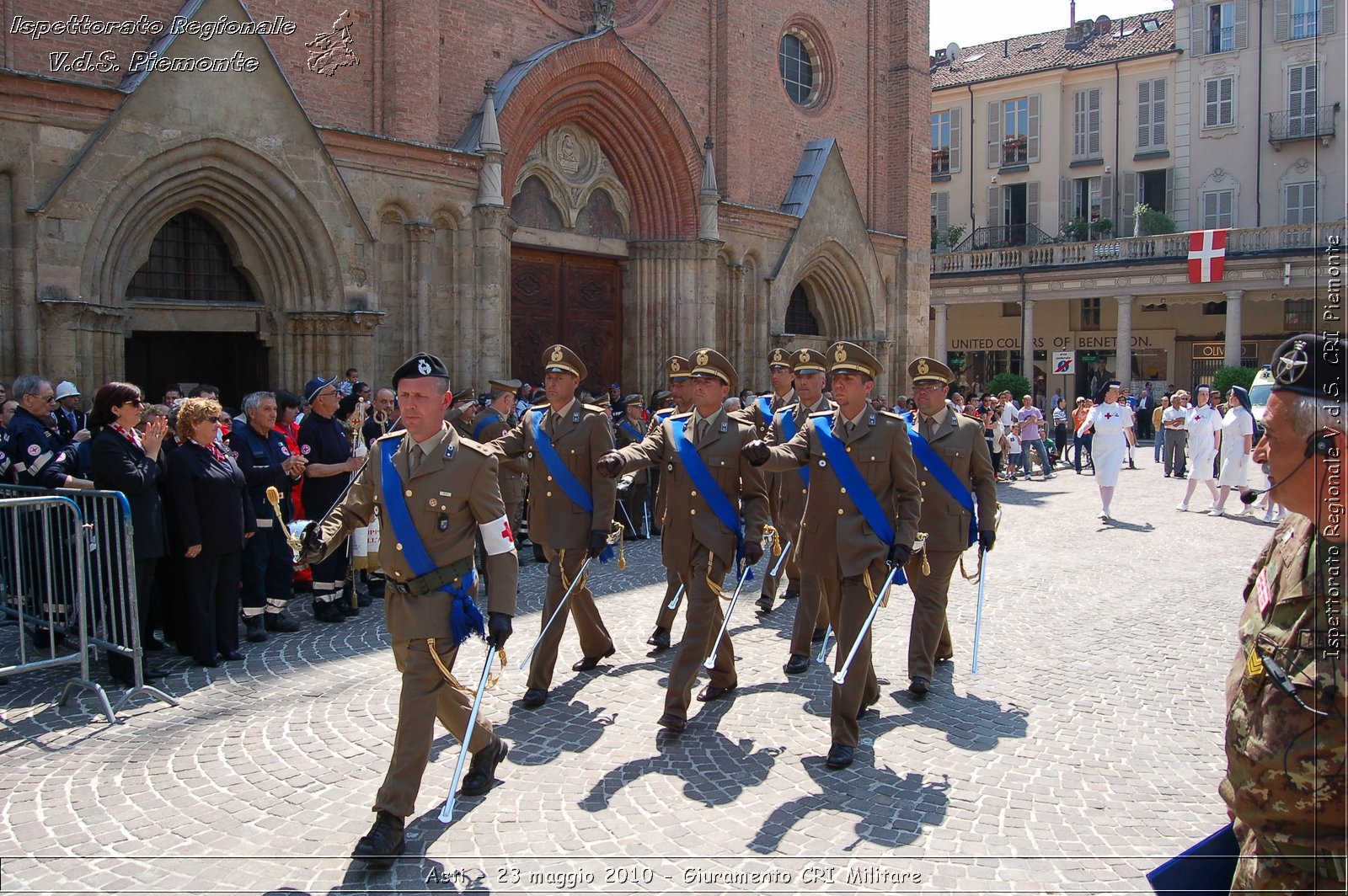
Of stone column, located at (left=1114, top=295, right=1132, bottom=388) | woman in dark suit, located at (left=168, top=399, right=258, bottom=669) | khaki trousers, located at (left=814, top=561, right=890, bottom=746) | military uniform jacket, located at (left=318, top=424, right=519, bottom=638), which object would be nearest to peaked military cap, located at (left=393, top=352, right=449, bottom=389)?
military uniform jacket, located at (left=318, top=424, right=519, bottom=638)

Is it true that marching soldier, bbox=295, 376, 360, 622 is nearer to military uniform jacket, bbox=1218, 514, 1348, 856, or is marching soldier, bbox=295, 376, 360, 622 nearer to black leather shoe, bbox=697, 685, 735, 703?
black leather shoe, bbox=697, 685, 735, 703

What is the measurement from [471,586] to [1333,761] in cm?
334

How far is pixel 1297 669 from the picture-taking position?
2.52 metres

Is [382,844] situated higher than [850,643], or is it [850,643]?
[850,643]

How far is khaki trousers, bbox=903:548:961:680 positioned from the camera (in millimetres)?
6492

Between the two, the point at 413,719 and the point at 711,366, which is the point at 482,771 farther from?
the point at 711,366

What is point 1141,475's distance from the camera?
863 inches

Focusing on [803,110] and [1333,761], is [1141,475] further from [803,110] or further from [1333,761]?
[1333,761]

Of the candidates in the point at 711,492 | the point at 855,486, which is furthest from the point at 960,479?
the point at 711,492

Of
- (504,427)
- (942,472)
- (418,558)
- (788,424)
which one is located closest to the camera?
(418,558)

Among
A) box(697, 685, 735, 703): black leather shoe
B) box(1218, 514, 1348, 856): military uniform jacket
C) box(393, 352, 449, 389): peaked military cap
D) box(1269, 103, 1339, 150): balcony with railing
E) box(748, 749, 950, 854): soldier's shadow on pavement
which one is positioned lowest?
box(748, 749, 950, 854): soldier's shadow on pavement

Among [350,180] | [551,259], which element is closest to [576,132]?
[551,259]

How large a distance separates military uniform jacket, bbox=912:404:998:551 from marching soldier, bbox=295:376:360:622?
4.68 meters

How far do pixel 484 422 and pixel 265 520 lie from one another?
202 centimetres
